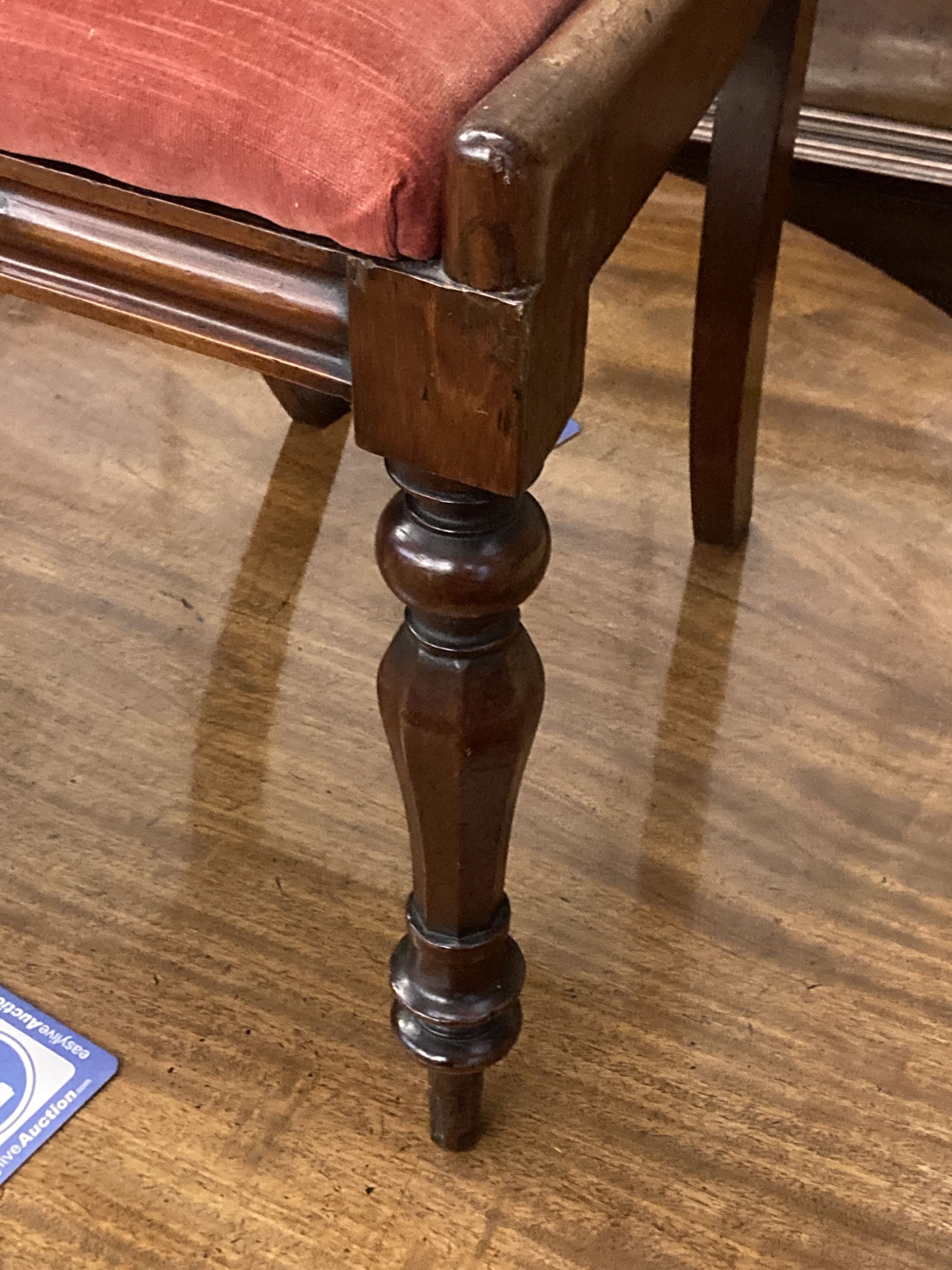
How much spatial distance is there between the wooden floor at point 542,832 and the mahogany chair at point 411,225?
7.6 inches

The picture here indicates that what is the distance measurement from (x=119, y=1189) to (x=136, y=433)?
639 millimetres

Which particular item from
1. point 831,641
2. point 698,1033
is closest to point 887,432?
point 831,641

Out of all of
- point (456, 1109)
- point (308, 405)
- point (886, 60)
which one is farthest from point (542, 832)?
point (886, 60)

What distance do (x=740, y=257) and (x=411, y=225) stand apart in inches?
20.0

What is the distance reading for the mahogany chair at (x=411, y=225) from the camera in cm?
45

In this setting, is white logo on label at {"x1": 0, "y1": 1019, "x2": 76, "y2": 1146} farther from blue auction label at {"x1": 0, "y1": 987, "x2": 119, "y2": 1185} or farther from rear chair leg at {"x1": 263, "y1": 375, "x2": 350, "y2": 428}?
rear chair leg at {"x1": 263, "y1": 375, "x2": 350, "y2": 428}

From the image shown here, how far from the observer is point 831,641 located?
1.00m

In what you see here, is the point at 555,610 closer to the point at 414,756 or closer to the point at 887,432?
the point at 887,432

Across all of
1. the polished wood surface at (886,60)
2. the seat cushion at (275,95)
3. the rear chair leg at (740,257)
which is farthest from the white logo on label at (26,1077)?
the polished wood surface at (886,60)

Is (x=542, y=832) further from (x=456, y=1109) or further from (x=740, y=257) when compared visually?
(x=740, y=257)

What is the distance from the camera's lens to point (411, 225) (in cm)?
46

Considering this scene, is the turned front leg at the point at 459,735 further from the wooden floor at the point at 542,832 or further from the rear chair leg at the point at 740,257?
the rear chair leg at the point at 740,257

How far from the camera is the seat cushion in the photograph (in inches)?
18.1

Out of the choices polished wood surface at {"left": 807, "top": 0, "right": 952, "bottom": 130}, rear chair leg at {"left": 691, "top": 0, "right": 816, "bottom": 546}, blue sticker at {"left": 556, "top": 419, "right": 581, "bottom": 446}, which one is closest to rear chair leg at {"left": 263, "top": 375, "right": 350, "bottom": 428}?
blue sticker at {"left": 556, "top": 419, "right": 581, "bottom": 446}
